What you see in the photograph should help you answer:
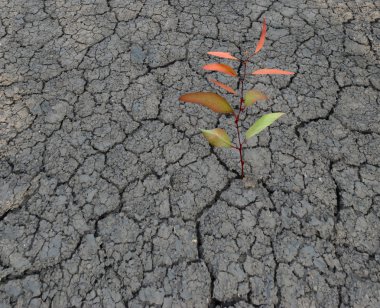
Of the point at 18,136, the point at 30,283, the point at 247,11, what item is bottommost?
the point at 30,283

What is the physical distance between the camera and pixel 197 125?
1.77 m

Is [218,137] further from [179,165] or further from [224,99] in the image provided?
[179,165]

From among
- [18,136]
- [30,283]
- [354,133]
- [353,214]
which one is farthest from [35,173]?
[354,133]

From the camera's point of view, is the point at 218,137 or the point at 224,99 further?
the point at 218,137

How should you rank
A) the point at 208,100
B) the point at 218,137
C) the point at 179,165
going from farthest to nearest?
the point at 179,165 → the point at 218,137 → the point at 208,100

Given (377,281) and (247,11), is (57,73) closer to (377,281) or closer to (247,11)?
(247,11)

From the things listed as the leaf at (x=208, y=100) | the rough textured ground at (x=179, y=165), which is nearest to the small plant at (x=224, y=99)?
the leaf at (x=208, y=100)

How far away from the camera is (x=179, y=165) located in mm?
1641

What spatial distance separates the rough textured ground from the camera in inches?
52.7

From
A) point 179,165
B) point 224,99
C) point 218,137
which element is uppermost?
point 224,99

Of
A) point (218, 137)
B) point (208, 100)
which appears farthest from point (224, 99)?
point (218, 137)

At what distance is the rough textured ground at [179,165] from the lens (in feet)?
4.40

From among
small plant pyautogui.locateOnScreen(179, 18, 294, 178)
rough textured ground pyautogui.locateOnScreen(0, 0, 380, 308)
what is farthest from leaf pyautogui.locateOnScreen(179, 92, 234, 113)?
rough textured ground pyautogui.locateOnScreen(0, 0, 380, 308)

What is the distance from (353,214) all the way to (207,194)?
608mm
